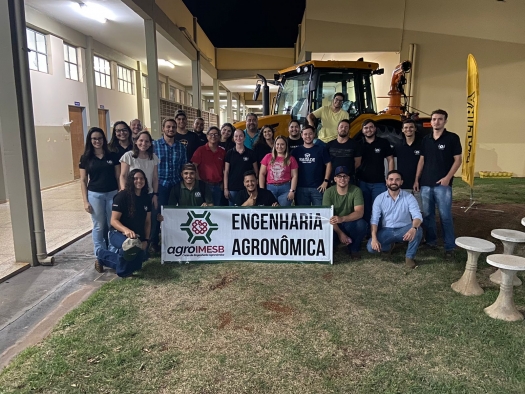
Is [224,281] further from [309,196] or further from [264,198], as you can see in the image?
[309,196]

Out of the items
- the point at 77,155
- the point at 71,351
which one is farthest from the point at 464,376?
the point at 77,155

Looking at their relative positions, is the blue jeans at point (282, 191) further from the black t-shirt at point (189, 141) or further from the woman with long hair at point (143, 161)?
the woman with long hair at point (143, 161)

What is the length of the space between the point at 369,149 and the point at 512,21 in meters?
10.2

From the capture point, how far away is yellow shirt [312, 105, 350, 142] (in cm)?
600

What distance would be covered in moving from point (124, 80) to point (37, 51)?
5.61 meters

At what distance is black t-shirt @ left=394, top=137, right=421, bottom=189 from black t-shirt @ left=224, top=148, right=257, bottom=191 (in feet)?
6.45

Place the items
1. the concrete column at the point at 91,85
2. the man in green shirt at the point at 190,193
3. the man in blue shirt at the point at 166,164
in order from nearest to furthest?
the man in green shirt at the point at 190,193, the man in blue shirt at the point at 166,164, the concrete column at the point at 91,85

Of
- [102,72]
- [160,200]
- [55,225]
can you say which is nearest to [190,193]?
[160,200]

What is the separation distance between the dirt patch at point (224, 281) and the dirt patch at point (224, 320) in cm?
58

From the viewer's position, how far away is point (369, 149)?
16.4 ft

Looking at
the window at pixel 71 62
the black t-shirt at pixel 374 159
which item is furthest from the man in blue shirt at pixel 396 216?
the window at pixel 71 62

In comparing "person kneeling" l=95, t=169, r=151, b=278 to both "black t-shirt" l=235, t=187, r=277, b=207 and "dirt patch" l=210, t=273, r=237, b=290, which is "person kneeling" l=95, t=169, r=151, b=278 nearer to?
"dirt patch" l=210, t=273, r=237, b=290

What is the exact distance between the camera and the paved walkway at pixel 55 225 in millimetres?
4500

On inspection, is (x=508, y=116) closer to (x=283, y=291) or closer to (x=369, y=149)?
(x=369, y=149)
